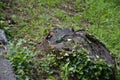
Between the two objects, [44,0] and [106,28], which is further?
[44,0]

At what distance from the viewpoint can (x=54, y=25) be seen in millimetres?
8125

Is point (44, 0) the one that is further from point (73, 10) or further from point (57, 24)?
point (57, 24)

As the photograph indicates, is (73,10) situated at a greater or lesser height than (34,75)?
lesser

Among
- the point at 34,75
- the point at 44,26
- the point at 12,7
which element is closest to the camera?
the point at 34,75

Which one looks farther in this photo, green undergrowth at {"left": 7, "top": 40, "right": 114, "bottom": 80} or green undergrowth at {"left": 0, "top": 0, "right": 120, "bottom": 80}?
green undergrowth at {"left": 0, "top": 0, "right": 120, "bottom": 80}

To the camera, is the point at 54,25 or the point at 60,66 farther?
the point at 54,25

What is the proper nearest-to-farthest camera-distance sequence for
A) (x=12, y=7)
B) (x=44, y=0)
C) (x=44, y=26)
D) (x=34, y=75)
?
(x=34, y=75)
(x=44, y=26)
(x=12, y=7)
(x=44, y=0)

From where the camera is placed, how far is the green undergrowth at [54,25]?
517 cm

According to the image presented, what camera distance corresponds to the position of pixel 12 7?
8.80 metres

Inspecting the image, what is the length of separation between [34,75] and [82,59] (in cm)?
84

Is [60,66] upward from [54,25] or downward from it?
upward

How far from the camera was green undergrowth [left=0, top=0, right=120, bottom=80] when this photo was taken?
5168mm

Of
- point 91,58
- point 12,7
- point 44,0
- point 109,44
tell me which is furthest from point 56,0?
point 91,58

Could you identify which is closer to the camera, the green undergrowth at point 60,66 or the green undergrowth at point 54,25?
the green undergrowth at point 60,66
